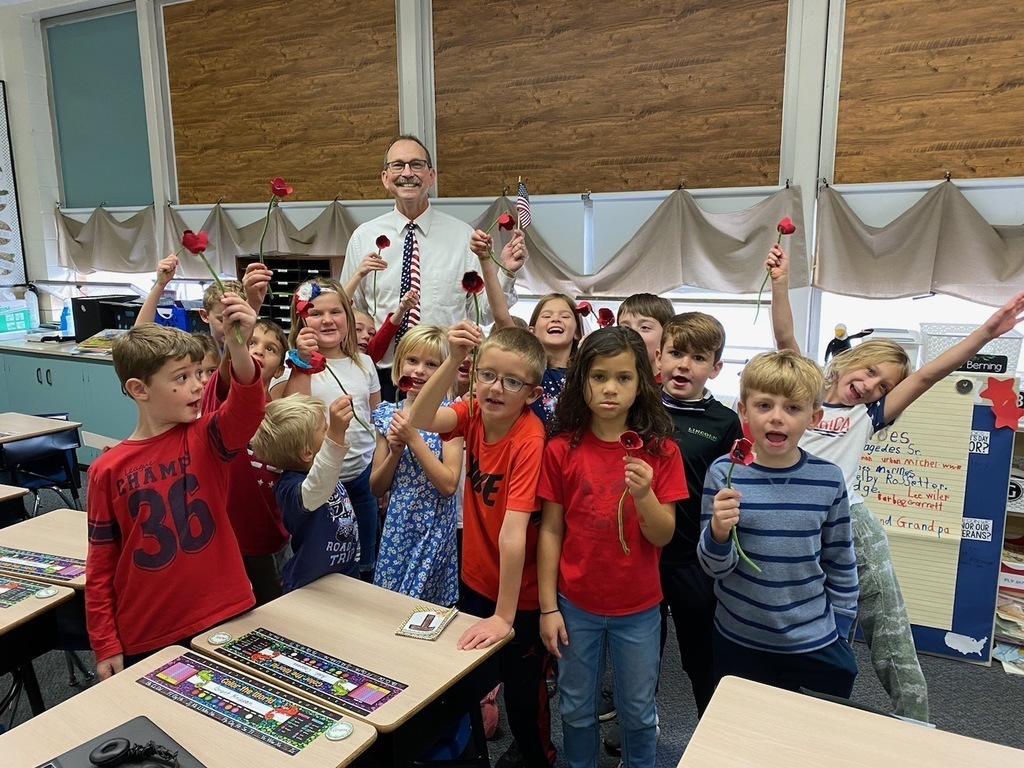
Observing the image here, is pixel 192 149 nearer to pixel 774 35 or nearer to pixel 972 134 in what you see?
pixel 774 35

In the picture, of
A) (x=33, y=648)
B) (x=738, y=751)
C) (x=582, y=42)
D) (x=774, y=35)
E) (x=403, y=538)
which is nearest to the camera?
(x=738, y=751)

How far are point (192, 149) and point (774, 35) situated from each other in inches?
169

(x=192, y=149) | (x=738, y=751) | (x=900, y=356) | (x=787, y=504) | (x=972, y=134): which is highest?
(x=192, y=149)

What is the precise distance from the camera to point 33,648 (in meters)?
1.77

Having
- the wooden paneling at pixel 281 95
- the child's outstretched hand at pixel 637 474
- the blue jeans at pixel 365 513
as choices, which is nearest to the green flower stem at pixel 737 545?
the child's outstretched hand at pixel 637 474

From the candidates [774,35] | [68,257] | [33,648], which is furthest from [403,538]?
[68,257]

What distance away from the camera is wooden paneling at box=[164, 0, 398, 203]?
15.4ft

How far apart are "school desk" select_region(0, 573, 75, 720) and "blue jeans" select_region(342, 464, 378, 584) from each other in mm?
831

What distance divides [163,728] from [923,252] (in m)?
3.59

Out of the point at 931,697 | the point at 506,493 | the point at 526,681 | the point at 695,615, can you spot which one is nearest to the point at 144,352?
the point at 506,493

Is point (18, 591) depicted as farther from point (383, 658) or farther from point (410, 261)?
point (410, 261)

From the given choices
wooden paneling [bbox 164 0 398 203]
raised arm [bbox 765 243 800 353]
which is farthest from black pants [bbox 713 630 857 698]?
wooden paneling [bbox 164 0 398 203]

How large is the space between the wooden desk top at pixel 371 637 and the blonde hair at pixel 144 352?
607mm

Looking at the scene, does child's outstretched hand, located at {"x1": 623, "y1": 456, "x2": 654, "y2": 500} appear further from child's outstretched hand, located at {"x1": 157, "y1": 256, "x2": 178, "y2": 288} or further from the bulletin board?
the bulletin board
